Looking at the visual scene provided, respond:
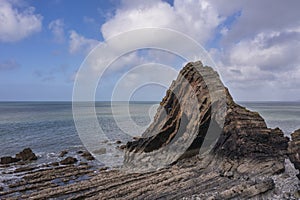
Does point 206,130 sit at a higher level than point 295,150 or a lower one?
higher

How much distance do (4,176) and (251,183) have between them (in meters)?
28.2

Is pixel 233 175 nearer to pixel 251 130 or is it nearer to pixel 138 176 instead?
pixel 251 130

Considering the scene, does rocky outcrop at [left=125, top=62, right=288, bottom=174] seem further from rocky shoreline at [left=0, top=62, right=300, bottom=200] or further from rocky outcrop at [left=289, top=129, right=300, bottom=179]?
rocky outcrop at [left=289, top=129, right=300, bottom=179]

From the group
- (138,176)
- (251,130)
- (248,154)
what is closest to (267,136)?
(251,130)

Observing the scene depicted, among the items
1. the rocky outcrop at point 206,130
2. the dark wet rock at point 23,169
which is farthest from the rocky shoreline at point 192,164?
the dark wet rock at point 23,169

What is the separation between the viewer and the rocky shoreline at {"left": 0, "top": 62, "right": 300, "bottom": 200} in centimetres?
2241

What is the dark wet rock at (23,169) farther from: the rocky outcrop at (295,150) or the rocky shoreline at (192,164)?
the rocky outcrop at (295,150)

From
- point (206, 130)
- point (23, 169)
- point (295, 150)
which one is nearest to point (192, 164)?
point (206, 130)

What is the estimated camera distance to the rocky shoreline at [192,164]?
882 inches

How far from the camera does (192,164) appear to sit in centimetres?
2928

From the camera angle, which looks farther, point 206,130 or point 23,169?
point 23,169

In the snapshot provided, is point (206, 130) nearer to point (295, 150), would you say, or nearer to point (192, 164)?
point (192, 164)

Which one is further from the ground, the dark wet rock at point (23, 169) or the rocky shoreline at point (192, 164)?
the rocky shoreline at point (192, 164)

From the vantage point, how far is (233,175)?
24953mm
